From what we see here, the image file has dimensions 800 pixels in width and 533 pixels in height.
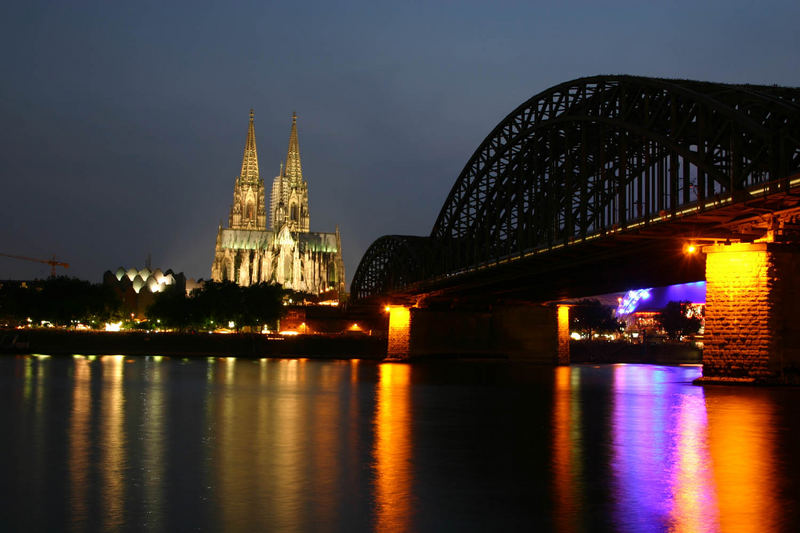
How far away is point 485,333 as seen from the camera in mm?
111062

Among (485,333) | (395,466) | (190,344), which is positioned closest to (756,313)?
(395,466)

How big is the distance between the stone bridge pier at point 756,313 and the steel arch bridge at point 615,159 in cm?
344

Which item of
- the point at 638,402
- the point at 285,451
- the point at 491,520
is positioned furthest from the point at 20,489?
the point at 638,402

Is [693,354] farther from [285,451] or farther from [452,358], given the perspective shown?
[285,451]

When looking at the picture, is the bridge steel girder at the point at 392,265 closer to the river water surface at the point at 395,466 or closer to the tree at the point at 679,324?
the tree at the point at 679,324

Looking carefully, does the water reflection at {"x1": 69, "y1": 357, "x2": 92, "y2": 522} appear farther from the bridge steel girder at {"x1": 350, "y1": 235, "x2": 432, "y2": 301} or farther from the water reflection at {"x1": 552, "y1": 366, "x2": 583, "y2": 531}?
the bridge steel girder at {"x1": 350, "y1": 235, "x2": 432, "y2": 301}

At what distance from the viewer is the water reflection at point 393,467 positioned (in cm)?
1461

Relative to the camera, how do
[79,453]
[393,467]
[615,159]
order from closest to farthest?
[393,467], [79,453], [615,159]

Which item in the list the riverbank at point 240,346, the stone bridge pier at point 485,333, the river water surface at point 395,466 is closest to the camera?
the river water surface at point 395,466

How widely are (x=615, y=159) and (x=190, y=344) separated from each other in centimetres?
7513

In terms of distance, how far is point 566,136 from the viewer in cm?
7375

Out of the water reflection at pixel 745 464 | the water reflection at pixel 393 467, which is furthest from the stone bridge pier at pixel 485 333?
the water reflection at pixel 393 467

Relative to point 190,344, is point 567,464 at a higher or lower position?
lower

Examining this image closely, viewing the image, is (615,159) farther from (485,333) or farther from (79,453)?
(79,453)
